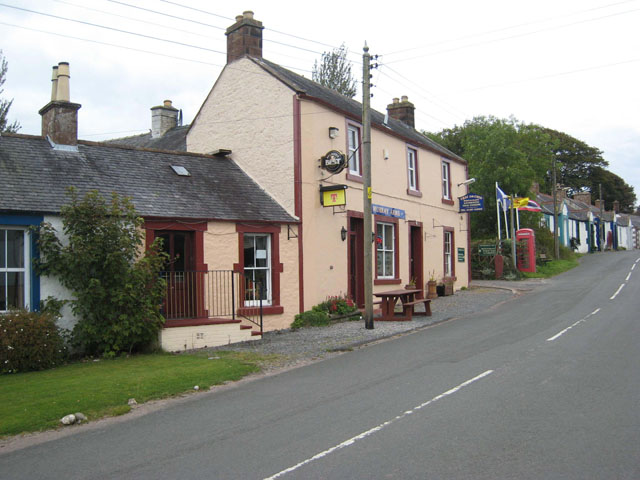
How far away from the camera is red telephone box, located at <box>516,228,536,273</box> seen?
3234cm

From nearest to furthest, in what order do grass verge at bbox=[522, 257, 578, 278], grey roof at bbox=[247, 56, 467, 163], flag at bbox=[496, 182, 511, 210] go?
grey roof at bbox=[247, 56, 467, 163], flag at bbox=[496, 182, 511, 210], grass verge at bbox=[522, 257, 578, 278]

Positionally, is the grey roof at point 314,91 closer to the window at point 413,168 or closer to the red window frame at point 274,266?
the window at point 413,168

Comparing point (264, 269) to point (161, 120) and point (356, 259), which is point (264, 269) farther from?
point (161, 120)

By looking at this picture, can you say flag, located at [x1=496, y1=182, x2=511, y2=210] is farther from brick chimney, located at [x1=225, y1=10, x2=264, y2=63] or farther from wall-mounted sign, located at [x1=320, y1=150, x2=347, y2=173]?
brick chimney, located at [x1=225, y1=10, x2=264, y2=63]

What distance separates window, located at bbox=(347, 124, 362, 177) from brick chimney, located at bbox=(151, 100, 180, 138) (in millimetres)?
10653

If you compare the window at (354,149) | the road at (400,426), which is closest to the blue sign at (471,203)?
the window at (354,149)

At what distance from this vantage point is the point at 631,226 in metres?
73.7

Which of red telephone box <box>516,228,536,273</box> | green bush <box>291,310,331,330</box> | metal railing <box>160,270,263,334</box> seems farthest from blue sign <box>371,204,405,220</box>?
red telephone box <box>516,228,536,273</box>

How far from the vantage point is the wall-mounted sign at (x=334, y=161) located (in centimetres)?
1616

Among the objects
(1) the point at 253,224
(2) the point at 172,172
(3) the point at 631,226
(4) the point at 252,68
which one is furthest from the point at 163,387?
(3) the point at 631,226

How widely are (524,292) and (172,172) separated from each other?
51.6 ft

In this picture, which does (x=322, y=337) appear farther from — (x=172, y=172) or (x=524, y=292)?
(x=524, y=292)

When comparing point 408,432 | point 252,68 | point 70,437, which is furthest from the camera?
point 252,68

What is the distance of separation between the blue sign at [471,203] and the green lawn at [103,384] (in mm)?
16441
